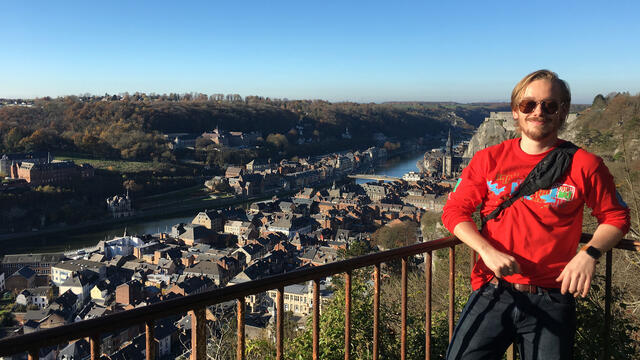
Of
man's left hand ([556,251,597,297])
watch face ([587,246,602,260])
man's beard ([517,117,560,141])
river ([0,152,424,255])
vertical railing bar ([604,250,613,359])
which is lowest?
river ([0,152,424,255])

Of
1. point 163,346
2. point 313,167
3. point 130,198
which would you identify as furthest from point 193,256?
point 313,167

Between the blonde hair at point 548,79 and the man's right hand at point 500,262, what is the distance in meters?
0.33

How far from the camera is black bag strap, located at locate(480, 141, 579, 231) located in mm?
951

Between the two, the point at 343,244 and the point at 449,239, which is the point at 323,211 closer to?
the point at 343,244

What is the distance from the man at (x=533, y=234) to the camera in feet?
3.11

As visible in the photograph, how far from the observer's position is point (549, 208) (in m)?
0.95

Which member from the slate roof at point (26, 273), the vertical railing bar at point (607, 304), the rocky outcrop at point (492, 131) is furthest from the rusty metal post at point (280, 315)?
the rocky outcrop at point (492, 131)

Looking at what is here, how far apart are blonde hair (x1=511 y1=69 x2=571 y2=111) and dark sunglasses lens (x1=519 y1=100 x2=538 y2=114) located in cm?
2

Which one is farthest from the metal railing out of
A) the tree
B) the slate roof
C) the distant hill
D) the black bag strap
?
the tree

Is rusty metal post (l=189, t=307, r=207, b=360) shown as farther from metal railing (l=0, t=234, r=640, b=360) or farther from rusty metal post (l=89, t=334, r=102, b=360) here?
rusty metal post (l=89, t=334, r=102, b=360)

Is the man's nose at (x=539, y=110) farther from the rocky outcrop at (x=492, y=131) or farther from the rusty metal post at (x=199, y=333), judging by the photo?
the rocky outcrop at (x=492, y=131)

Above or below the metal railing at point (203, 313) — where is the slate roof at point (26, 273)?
below

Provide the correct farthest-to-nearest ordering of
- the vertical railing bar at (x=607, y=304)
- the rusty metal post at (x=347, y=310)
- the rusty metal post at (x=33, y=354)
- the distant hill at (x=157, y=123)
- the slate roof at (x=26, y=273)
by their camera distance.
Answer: the distant hill at (x=157, y=123), the slate roof at (x=26, y=273), the vertical railing bar at (x=607, y=304), the rusty metal post at (x=347, y=310), the rusty metal post at (x=33, y=354)

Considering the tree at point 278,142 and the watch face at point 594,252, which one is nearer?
the watch face at point 594,252
